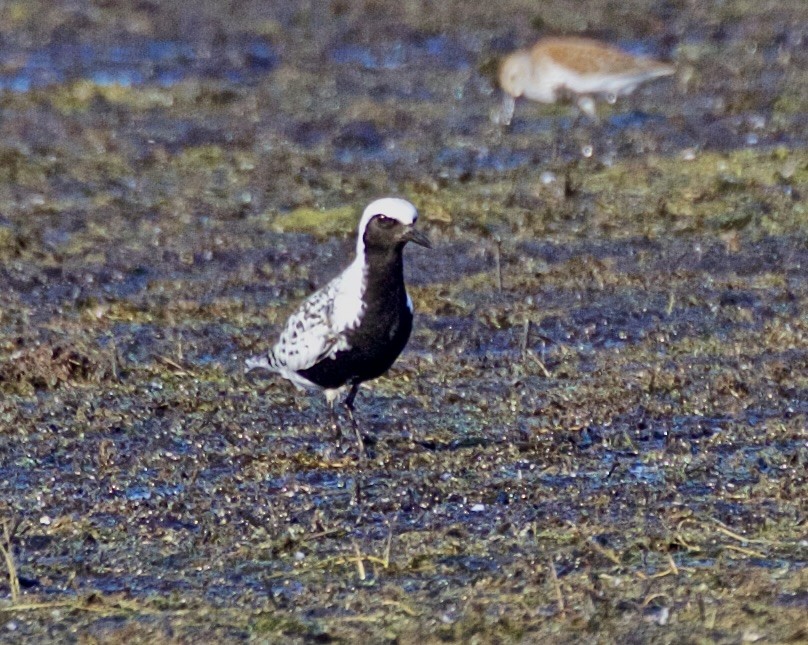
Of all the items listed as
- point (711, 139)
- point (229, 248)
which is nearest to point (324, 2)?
point (711, 139)

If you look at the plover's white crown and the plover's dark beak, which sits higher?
the plover's white crown

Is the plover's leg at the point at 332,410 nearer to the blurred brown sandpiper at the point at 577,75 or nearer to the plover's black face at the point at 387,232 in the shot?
the plover's black face at the point at 387,232

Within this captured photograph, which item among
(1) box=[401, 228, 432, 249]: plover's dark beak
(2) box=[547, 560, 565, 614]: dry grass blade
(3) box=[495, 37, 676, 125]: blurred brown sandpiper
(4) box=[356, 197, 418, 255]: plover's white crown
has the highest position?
(3) box=[495, 37, 676, 125]: blurred brown sandpiper

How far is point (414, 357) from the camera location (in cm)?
711

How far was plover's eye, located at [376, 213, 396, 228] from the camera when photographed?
6.08m

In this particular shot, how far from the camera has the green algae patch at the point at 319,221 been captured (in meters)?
8.85

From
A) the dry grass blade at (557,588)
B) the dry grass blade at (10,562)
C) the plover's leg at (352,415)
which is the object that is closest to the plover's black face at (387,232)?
the plover's leg at (352,415)

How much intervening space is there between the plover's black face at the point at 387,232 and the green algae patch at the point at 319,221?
8.74ft

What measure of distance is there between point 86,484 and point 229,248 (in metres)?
2.95

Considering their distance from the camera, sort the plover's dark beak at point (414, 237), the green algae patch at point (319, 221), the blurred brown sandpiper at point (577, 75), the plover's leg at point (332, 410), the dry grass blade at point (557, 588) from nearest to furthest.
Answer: the dry grass blade at point (557, 588) → the plover's dark beak at point (414, 237) → the plover's leg at point (332, 410) → the green algae patch at point (319, 221) → the blurred brown sandpiper at point (577, 75)

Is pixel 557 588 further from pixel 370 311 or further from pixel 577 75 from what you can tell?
pixel 577 75

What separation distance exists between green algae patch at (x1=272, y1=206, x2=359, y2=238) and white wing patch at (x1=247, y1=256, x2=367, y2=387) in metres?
2.28

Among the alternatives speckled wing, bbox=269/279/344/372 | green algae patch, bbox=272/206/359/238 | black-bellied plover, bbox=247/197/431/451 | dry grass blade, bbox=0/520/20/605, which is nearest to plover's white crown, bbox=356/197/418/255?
black-bellied plover, bbox=247/197/431/451

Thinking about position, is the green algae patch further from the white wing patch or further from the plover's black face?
the plover's black face
